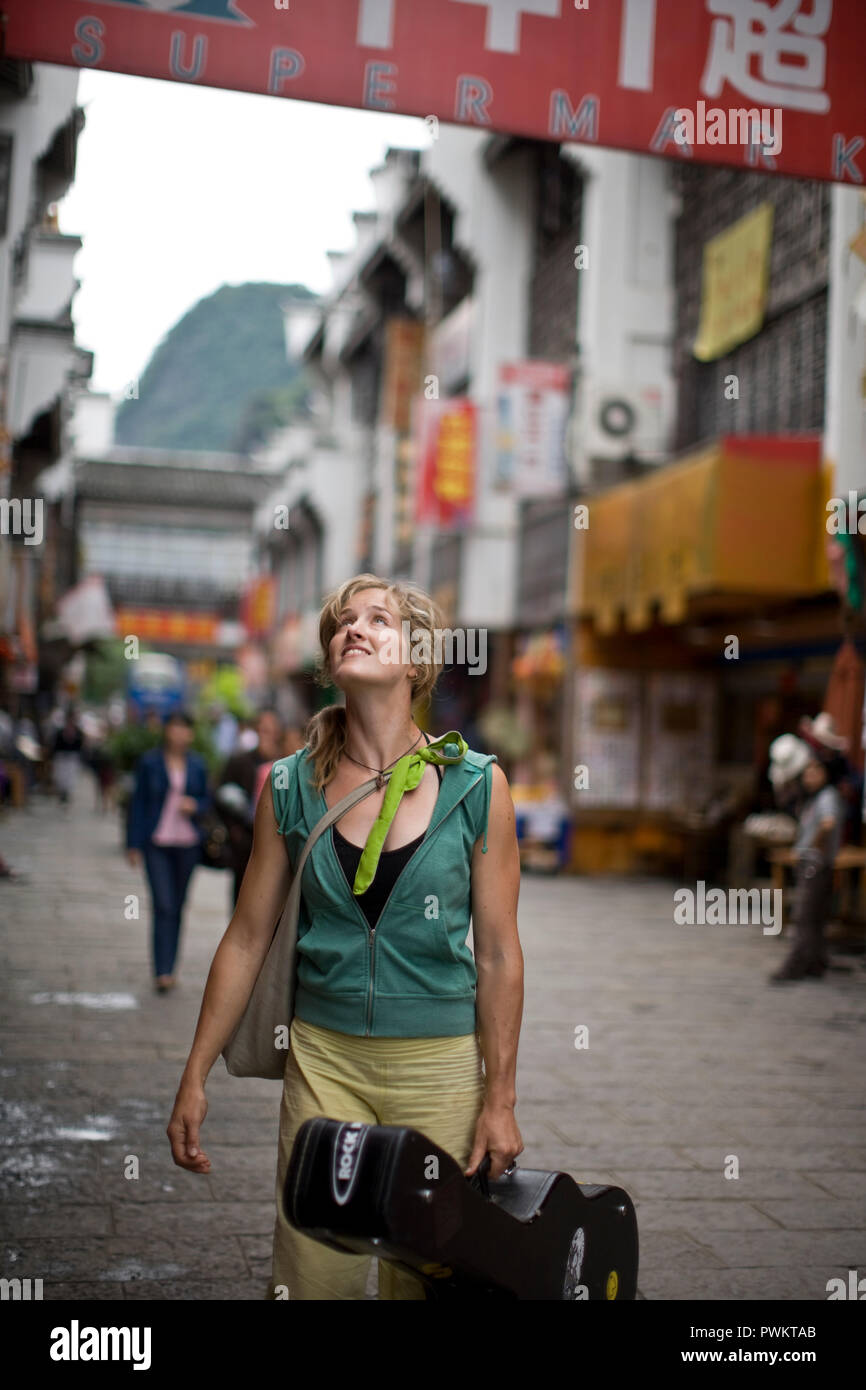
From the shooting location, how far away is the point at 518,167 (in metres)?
21.6

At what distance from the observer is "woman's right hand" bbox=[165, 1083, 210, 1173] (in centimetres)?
292

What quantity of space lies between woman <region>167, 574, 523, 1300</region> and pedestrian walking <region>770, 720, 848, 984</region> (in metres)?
7.83

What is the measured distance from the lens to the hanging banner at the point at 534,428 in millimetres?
18172

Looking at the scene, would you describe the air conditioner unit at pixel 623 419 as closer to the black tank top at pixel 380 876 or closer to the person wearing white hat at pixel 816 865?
the person wearing white hat at pixel 816 865

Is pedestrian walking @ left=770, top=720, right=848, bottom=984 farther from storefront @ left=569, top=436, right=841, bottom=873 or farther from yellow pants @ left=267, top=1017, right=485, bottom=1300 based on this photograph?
yellow pants @ left=267, top=1017, right=485, bottom=1300

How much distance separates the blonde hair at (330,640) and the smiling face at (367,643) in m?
0.02

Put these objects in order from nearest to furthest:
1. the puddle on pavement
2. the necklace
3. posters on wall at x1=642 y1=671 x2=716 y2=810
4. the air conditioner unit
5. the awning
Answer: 1. the necklace
2. the puddle on pavement
3. the awning
4. the air conditioner unit
5. posters on wall at x1=642 y1=671 x2=716 y2=810

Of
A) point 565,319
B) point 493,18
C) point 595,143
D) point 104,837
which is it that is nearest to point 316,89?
point 493,18

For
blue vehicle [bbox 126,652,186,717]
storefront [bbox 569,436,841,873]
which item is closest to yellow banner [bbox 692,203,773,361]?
storefront [bbox 569,436,841,873]

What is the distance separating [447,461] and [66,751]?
10.1m

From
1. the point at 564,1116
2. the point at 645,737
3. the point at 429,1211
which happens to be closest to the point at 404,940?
the point at 429,1211

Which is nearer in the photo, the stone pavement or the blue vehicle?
the stone pavement
